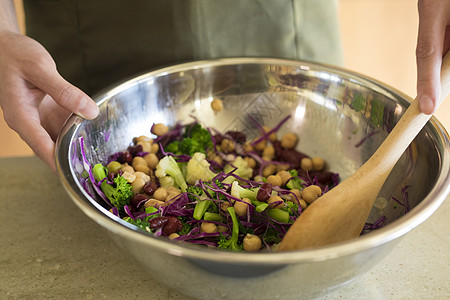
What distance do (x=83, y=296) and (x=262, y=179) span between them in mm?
473

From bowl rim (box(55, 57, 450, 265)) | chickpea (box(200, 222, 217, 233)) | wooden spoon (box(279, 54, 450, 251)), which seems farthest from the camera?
chickpea (box(200, 222, 217, 233))

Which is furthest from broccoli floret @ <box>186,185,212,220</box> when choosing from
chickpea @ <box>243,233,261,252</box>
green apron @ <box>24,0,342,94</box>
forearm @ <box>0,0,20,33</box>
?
forearm @ <box>0,0,20,33</box>

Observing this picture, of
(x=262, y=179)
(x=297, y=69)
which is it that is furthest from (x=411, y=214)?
(x=297, y=69)

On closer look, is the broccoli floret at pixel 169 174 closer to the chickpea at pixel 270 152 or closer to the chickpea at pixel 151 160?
the chickpea at pixel 151 160

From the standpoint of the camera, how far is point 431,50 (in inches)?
35.8

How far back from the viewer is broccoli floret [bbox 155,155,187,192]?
1.12m

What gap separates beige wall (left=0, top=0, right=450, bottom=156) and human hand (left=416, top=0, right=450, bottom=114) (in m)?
2.04

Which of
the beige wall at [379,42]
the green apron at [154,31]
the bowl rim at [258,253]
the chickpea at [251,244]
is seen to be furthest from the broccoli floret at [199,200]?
the beige wall at [379,42]

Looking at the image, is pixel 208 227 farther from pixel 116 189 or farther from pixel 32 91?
pixel 32 91

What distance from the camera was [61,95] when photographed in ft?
3.19

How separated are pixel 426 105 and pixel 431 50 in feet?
0.33

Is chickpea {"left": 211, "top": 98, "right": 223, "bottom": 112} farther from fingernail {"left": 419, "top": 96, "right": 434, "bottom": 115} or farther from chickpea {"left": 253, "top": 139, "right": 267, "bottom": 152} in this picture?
fingernail {"left": 419, "top": 96, "right": 434, "bottom": 115}

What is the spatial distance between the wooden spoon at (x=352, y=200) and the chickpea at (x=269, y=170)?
0.32 metres

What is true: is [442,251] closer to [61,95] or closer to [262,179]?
[262,179]
